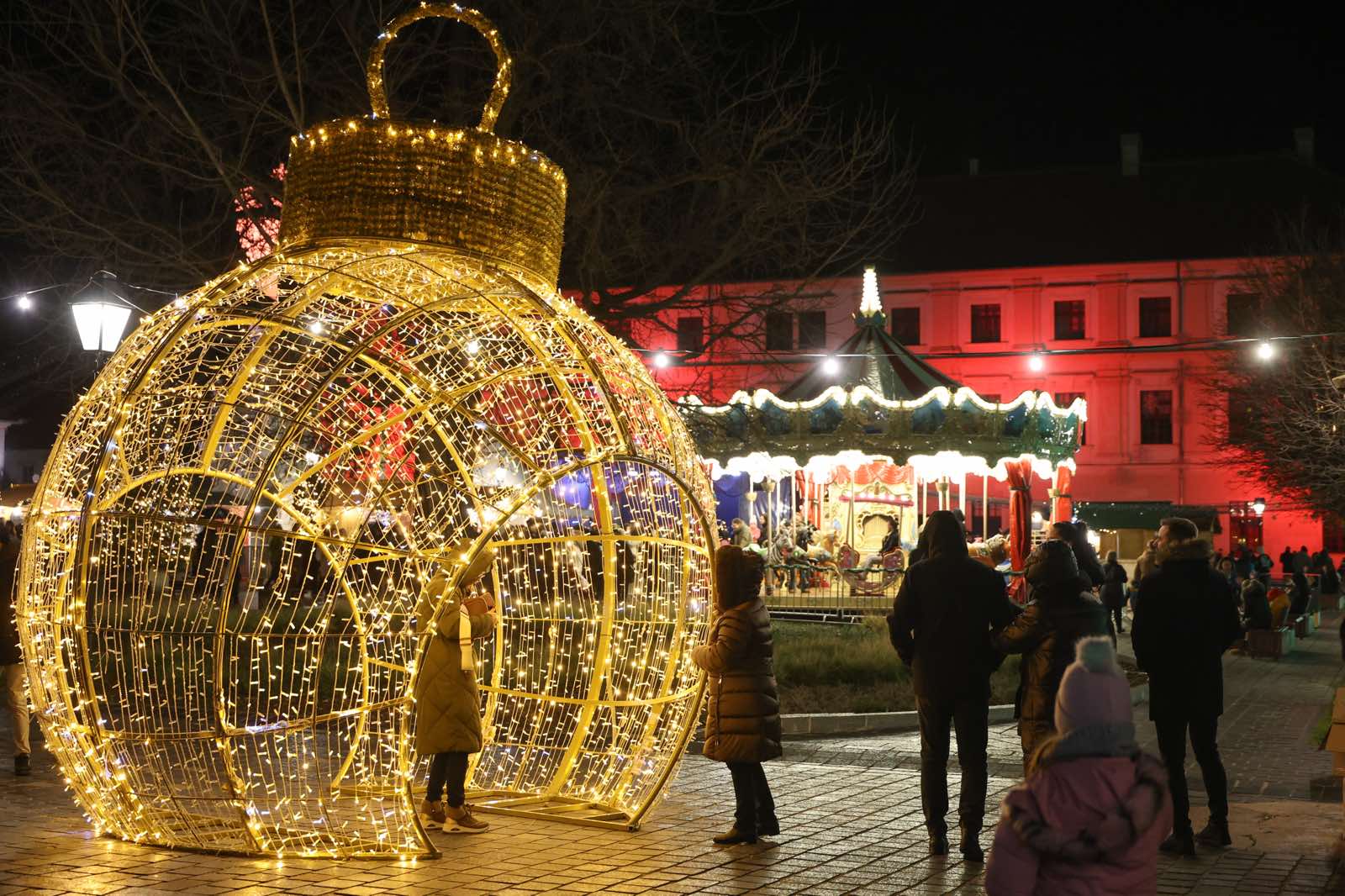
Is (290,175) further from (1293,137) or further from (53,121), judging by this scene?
(1293,137)

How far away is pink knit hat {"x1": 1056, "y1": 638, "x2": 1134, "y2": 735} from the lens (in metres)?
3.71

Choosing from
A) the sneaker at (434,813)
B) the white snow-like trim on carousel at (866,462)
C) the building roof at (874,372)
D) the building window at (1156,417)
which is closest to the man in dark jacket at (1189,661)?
the sneaker at (434,813)

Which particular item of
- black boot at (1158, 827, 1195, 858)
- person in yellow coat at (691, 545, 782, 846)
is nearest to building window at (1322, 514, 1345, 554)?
black boot at (1158, 827, 1195, 858)

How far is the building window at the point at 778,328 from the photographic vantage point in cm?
1944

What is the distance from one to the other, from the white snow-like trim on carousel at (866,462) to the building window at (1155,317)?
21.7m

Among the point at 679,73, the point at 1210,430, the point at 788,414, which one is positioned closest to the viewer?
the point at 679,73

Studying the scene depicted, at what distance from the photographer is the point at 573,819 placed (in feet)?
27.2

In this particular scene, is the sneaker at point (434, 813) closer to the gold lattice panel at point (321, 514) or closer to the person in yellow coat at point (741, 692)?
the gold lattice panel at point (321, 514)

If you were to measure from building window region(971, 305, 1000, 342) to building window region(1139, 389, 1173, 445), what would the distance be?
5310 mm

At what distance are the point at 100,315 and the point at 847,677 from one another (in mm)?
7949

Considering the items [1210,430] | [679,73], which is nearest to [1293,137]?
[1210,430]

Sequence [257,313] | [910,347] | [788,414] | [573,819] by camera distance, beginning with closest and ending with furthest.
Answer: [257,313] < [573,819] < [788,414] < [910,347]

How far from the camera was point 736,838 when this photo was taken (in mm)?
7723

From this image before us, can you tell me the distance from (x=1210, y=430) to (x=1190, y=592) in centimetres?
4148
